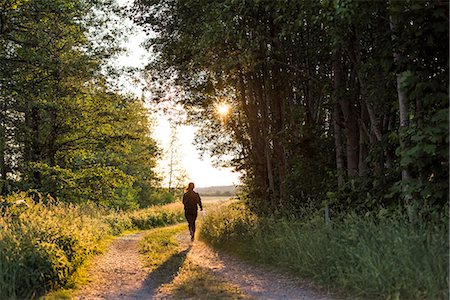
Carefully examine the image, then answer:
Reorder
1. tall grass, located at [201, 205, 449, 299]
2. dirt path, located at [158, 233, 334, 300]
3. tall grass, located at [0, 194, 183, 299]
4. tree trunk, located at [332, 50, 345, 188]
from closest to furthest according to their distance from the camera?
tall grass, located at [201, 205, 449, 299] < tall grass, located at [0, 194, 183, 299] < dirt path, located at [158, 233, 334, 300] < tree trunk, located at [332, 50, 345, 188]

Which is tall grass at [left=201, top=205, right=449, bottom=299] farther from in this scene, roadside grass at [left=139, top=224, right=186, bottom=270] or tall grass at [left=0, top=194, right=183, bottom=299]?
tall grass at [left=0, top=194, right=183, bottom=299]

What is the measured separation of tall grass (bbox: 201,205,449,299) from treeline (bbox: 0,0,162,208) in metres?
12.2

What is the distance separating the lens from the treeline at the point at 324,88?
26.7 feet

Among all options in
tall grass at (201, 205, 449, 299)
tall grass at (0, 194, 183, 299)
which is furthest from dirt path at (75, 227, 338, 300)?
tall grass at (0, 194, 183, 299)

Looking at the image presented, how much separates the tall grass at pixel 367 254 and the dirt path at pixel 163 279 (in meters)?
0.46

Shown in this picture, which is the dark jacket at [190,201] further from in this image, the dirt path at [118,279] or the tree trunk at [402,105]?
the tree trunk at [402,105]

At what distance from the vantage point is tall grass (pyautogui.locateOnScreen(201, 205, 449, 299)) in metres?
6.47

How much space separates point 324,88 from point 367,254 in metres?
5.79

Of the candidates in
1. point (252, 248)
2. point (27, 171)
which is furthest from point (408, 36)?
point (27, 171)

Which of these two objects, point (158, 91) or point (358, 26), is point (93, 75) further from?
point (358, 26)

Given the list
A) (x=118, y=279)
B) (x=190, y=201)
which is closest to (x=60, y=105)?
(x=190, y=201)

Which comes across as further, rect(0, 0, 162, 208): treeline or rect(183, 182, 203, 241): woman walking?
rect(0, 0, 162, 208): treeline

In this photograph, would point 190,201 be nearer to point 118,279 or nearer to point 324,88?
point 118,279

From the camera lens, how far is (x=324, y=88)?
1212cm
